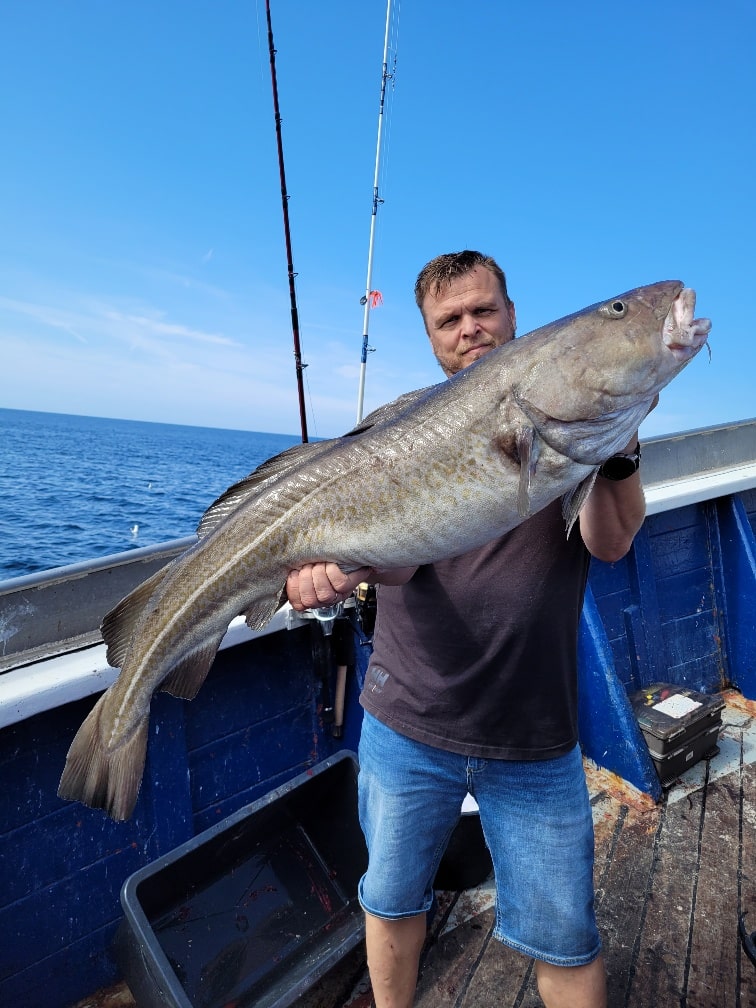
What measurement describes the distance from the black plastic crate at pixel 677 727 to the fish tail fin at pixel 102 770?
3.62m

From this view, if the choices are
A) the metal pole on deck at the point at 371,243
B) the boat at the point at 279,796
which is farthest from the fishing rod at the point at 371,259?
the boat at the point at 279,796

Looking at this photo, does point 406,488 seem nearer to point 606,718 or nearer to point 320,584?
point 320,584

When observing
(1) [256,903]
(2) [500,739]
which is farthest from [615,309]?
(1) [256,903]

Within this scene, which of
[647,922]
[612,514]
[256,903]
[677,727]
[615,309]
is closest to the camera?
[615,309]

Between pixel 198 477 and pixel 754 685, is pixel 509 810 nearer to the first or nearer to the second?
pixel 754 685

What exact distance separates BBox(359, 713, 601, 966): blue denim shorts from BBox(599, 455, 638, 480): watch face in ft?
3.56

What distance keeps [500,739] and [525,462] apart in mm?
1049

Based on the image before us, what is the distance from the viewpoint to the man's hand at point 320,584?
216 centimetres

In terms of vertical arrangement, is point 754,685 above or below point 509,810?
below

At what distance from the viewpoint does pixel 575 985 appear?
2.14 metres

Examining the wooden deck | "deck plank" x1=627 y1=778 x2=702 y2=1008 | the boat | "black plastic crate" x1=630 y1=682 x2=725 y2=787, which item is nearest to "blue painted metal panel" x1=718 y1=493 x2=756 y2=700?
the boat

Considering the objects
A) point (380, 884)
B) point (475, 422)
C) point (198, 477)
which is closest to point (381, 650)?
point (380, 884)

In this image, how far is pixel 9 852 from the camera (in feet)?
9.65

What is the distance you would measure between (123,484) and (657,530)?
33.1m
